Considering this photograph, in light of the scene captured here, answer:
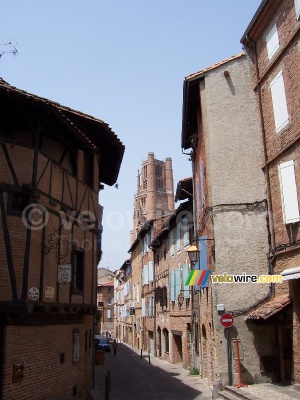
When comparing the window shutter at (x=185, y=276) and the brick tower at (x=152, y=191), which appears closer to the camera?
the window shutter at (x=185, y=276)

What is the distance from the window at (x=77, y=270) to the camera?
13.0m

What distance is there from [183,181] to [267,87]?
24.8 feet

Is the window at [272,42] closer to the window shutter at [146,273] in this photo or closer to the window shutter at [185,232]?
the window shutter at [185,232]

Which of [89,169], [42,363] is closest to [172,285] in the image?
[89,169]

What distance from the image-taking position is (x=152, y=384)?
18562 millimetres

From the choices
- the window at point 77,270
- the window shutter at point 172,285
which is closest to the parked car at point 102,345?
the window shutter at point 172,285

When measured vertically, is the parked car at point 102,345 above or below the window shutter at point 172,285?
below

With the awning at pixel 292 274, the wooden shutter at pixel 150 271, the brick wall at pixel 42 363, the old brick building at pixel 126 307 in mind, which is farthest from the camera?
the old brick building at pixel 126 307

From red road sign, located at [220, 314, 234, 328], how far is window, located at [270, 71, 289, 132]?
619cm

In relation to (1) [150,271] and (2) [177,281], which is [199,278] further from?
(1) [150,271]

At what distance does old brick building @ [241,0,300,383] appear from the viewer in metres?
12.7

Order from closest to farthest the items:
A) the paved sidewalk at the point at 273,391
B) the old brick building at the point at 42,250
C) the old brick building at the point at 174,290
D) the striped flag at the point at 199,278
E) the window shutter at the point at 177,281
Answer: the old brick building at the point at 42,250, the paved sidewalk at the point at 273,391, the striped flag at the point at 199,278, the old brick building at the point at 174,290, the window shutter at the point at 177,281

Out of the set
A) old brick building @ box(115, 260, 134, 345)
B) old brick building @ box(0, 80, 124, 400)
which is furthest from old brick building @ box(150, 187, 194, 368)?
old brick building @ box(115, 260, 134, 345)

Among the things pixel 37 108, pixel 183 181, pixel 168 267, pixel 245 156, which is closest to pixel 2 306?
pixel 37 108
